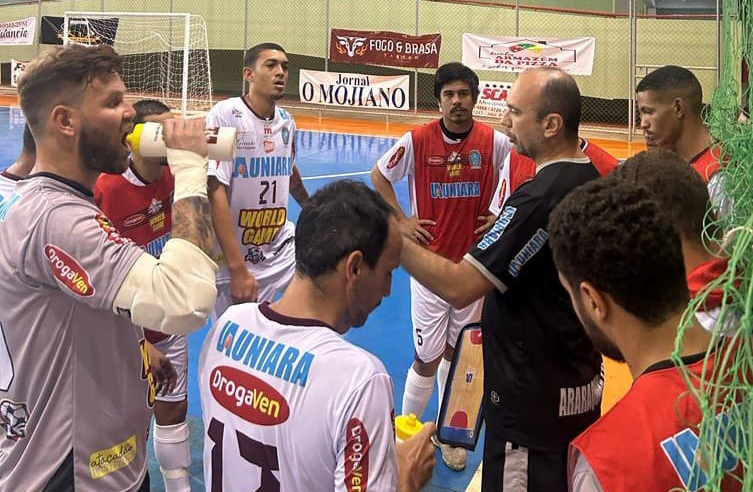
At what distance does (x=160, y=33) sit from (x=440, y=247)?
2030 centimetres

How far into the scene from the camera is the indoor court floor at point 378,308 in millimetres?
4677

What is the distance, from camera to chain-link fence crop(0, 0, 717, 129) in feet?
60.3

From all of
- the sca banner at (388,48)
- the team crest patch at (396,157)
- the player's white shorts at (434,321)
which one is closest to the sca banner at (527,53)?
the sca banner at (388,48)

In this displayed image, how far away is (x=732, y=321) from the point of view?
1.21 m

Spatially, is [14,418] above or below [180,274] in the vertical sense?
below

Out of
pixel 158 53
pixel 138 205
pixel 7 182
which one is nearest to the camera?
pixel 7 182

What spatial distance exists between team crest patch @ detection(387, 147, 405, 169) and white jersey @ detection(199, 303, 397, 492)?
341cm

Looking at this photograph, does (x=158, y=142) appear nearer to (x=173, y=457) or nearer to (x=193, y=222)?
(x=193, y=222)

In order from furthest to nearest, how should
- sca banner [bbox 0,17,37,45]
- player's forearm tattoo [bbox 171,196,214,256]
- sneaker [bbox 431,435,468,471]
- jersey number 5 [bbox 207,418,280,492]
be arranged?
sca banner [bbox 0,17,37,45] < sneaker [bbox 431,435,468,471] < player's forearm tattoo [bbox 171,196,214,256] < jersey number 5 [bbox 207,418,280,492]

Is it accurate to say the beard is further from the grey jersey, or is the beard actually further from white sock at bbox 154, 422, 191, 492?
white sock at bbox 154, 422, 191, 492

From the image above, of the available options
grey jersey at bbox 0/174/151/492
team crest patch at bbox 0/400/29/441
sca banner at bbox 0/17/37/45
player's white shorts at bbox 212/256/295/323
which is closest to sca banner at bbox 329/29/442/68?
sca banner at bbox 0/17/37/45

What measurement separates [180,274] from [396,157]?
3359 mm

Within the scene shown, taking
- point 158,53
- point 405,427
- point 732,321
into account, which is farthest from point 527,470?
point 158,53

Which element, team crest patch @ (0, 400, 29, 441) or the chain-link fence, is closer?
team crest patch @ (0, 400, 29, 441)
